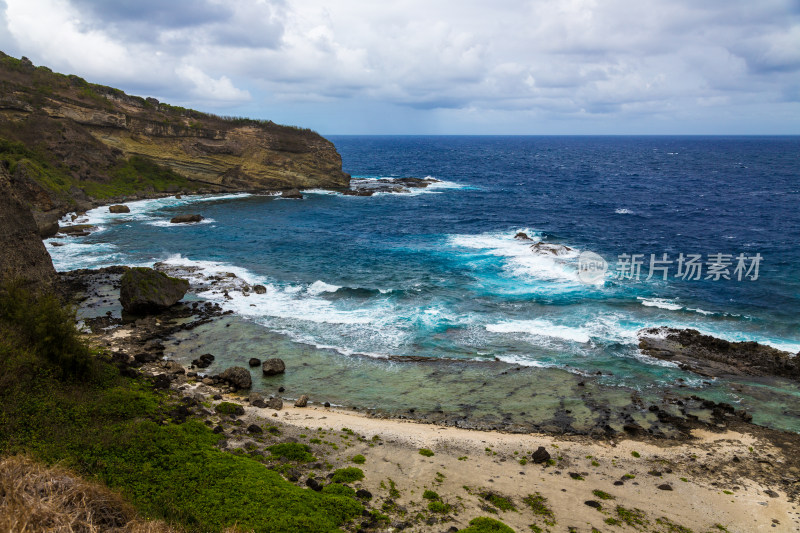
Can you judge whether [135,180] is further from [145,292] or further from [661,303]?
[661,303]

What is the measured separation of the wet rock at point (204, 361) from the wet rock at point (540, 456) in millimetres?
21610

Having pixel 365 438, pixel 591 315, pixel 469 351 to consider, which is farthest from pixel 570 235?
pixel 365 438

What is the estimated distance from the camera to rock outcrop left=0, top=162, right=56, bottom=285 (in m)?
33.3

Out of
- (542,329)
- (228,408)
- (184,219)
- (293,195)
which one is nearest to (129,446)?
(228,408)

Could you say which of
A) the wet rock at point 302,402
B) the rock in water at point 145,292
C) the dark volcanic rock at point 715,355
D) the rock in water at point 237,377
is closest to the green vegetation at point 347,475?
the wet rock at point 302,402

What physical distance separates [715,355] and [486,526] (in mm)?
25910

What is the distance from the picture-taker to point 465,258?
59219 millimetres

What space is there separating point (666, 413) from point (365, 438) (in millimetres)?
17657

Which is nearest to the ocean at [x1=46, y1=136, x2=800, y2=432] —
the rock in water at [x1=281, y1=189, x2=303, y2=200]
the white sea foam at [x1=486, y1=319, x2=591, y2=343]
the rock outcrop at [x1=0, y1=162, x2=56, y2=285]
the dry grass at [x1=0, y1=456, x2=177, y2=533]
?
the white sea foam at [x1=486, y1=319, x2=591, y2=343]

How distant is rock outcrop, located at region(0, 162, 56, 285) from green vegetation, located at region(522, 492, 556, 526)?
3395cm

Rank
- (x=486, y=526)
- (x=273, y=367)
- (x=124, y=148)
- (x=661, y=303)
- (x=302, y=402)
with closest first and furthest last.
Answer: (x=486, y=526) < (x=302, y=402) < (x=273, y=367) < (x=661, y=303) < (x=124, y=148)

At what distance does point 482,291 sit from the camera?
47438 mm

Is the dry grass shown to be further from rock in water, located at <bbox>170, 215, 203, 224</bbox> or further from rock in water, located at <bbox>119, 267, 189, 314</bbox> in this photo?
rock in water, located at <bbox>170, 215, 203, 224</bbox>

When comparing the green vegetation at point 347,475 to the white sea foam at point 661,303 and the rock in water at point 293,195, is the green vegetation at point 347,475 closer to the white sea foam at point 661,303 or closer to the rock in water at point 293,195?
the white sea foam at point 661,303
